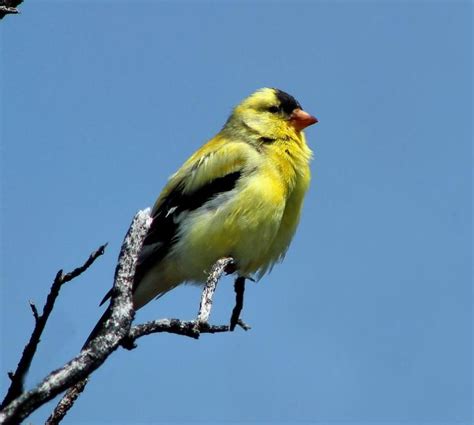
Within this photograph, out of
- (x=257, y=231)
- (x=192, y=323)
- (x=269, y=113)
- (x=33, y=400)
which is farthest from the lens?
(x=269, y=113)

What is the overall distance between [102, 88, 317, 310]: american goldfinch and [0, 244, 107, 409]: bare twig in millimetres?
3202

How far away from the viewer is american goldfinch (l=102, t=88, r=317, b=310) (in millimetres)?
6508

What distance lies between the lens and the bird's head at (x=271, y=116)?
24.3ft

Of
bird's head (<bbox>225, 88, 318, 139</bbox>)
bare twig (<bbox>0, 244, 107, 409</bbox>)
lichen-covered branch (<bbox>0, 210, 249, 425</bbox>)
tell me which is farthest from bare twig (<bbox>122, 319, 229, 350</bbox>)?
bird's head (<bbox>225, 88, 318, 139</bbox>)

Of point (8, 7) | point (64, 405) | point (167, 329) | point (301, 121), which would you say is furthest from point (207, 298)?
point (301, 121)

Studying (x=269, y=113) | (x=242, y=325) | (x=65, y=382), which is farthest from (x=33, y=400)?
(x=269, y=113)

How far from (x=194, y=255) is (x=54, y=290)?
3.44m

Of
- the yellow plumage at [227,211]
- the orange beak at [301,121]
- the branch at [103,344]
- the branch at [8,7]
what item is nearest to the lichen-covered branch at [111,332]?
the branch at [103,344]

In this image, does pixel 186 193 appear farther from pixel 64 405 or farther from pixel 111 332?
pixel 111 332

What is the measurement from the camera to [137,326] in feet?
10.6

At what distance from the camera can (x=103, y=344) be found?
2.90 m

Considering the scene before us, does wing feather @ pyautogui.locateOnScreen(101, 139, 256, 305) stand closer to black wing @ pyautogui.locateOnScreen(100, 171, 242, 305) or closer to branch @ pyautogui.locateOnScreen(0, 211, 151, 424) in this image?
black wing @ pyautogui.locateOnScreen(100, 171, 242, 305)

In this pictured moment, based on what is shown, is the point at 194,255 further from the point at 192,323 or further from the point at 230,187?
the point at 192,323

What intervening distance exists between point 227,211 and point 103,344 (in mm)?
3702
